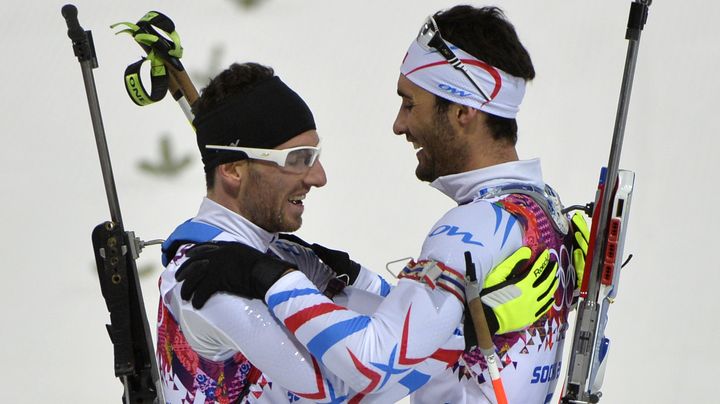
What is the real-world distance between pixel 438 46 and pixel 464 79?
12 cm

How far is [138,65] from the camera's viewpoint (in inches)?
107

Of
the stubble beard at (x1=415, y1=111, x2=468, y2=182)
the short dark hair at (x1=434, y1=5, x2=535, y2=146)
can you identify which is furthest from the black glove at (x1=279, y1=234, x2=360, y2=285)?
the short dark hair at (x1=434, y1=5, x2=535, y2=146)

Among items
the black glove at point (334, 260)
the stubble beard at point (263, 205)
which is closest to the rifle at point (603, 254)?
the black glove at point (334, 260)

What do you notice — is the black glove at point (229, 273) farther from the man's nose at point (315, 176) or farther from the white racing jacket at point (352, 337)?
the man's nose at point (315, 176)

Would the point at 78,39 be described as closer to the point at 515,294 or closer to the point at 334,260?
the point at 334,260

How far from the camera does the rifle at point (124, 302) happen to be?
2.44 meters

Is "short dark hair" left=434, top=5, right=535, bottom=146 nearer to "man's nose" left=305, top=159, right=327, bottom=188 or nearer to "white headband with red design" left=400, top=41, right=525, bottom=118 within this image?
"white headband with red design" left=400, top=41, right=525, bottom=118

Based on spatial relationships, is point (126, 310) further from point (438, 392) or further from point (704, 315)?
point (704, 315)

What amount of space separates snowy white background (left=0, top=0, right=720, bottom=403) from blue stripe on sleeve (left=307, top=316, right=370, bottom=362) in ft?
8.77

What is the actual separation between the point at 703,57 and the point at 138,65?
3.31 m

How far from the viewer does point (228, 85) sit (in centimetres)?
248

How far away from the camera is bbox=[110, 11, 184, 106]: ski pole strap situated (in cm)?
271

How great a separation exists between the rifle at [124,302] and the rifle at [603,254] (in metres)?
0.95

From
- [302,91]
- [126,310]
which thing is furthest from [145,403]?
[302,91]
